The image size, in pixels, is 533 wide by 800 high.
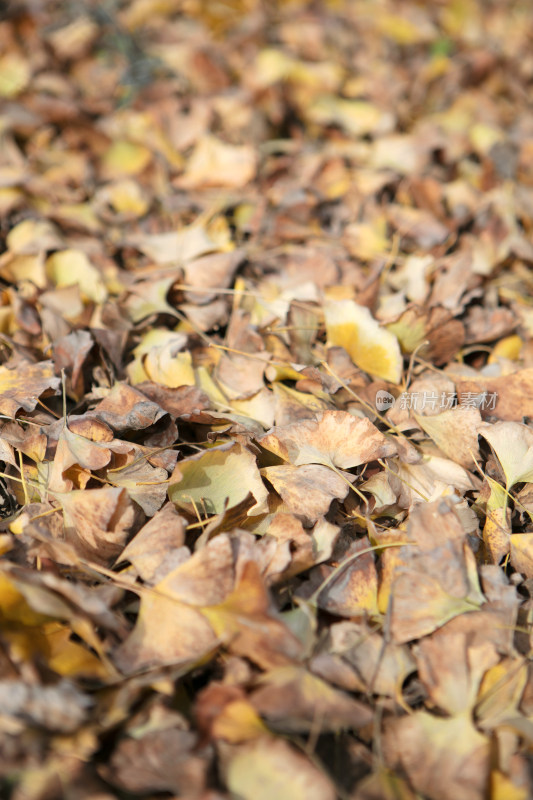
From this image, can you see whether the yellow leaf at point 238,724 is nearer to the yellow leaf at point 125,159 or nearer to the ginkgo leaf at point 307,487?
the ginkgo leaf at point 307,487

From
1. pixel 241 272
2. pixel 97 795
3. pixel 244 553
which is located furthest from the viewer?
pixel 241 272

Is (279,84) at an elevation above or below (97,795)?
above

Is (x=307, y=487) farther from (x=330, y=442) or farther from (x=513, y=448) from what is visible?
(x=513, y=448)

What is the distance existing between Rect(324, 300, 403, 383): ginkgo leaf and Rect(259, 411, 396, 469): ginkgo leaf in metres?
0.13

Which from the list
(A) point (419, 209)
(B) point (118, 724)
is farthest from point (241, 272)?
(B) point (118, 724)

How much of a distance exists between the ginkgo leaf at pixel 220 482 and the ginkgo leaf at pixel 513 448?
24 centimetres

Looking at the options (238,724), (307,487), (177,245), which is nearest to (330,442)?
(307,487)

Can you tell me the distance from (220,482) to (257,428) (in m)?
0.09

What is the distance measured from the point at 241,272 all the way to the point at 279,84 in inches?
21.2

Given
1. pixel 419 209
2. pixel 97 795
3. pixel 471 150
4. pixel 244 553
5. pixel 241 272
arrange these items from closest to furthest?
pixel 97 795 → pixel 244 553 → pixel 241 272 → pixel 419 209 → pixel 471 150

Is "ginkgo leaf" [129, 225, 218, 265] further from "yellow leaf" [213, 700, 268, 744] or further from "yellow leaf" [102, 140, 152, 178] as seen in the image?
"yellow leaf" [213, 700, 268, 744]

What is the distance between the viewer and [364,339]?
0.71 meters

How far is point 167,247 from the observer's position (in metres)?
0.87

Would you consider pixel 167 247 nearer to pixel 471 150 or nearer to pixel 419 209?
pixel 419 209
